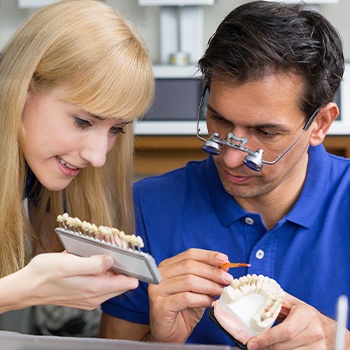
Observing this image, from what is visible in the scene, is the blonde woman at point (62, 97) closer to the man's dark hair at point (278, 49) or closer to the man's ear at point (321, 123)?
the man's dark hair at point (278, 49)

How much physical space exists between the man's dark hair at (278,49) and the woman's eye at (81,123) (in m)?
0.28

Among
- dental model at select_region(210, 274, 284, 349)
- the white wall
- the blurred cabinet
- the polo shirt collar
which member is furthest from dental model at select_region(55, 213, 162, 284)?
the white wall

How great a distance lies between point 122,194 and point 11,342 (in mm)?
791

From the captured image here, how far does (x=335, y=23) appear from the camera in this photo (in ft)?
8.65

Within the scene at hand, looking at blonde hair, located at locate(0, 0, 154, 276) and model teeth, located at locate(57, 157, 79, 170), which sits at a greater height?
blonde hair, located at locate(0, 0, 154, 276)

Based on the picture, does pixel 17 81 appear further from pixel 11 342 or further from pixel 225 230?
pixel 11 342

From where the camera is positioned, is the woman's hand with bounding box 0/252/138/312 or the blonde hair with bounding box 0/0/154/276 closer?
the woman's hand with bounding box 0/252/138/312

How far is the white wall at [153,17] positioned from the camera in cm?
264

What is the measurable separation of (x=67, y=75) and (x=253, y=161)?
17.0 inches

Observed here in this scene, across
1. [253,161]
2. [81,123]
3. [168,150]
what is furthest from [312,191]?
[168,150]

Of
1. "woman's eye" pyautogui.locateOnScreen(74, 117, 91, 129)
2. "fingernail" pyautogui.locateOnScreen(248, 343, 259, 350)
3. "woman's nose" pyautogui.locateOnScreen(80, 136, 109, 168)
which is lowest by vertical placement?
"fingernail" pyautogui.locateOnScreen(248, 343, 259, 350)

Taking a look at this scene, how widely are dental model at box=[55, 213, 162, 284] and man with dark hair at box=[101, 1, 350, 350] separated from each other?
0.18 m

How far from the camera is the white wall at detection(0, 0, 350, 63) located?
2637 millimetres

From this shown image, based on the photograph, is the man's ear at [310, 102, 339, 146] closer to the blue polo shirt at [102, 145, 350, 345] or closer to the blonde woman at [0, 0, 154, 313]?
the blue polo shirt at [102, 145, 350, 345]
